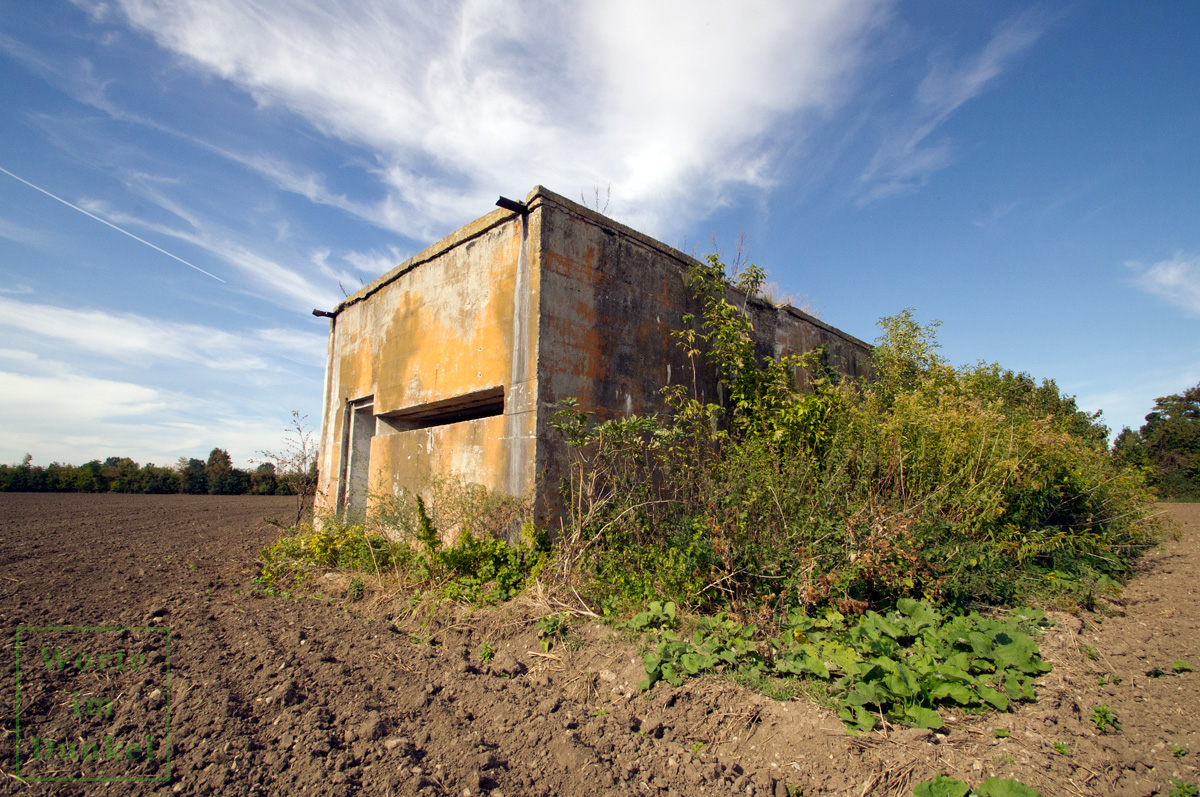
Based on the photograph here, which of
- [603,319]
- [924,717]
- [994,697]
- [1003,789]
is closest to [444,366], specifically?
[603,319]

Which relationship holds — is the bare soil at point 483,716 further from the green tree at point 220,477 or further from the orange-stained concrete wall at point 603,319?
the green tree at point 220,477

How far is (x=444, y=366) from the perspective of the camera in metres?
6.88

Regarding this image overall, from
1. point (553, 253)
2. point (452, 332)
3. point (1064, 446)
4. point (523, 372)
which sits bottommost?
point (1064, 446)

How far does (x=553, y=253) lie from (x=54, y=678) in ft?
15.7

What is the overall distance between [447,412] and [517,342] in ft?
6.94

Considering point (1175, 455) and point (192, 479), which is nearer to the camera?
point (1175, 455)

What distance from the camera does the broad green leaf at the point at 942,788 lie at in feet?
7.31

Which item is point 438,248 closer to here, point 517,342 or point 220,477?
point 517,342

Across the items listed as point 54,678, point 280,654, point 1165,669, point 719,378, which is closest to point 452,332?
point 719,378

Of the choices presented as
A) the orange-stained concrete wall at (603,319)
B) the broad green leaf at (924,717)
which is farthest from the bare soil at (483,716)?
the orange-stained concrete wall at (603,319)

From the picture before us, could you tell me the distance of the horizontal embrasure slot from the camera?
655 centimetres

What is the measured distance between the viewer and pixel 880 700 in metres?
2.87

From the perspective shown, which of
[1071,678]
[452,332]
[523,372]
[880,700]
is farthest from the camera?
[452,332]

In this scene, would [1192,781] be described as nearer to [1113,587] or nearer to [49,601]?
[1113,587]
